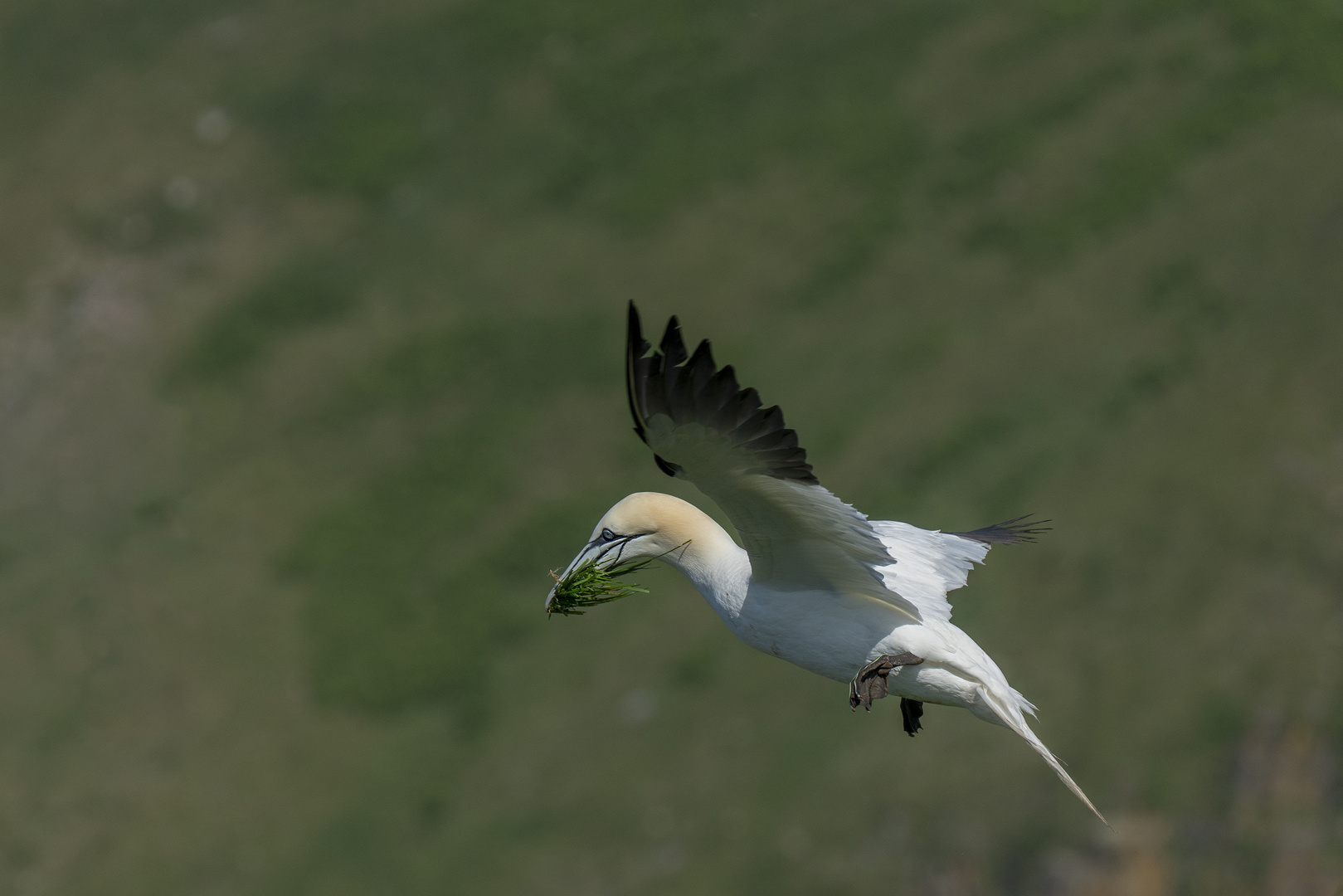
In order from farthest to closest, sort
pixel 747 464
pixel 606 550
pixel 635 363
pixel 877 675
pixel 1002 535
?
pixel 1002 535
pixel 606 550
pixel 877 675
pixel 747 464
pixel 635 363

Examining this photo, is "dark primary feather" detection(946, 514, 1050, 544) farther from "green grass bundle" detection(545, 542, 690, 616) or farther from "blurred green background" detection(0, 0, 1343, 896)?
"blurred green background" detection(0, 0, 1343, 896)

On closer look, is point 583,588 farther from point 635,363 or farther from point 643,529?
point 635,363

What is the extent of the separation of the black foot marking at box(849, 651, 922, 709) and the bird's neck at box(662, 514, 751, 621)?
843 millimetres

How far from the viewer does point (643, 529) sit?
30.4 feet

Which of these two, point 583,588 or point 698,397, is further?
point 583,588

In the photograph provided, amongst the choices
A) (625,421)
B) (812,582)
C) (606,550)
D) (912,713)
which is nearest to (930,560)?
(912,713)

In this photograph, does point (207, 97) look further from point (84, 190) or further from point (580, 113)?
point (580, 113)

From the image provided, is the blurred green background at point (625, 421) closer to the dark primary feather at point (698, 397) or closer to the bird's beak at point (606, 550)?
the bird's beak at point (606, 550)

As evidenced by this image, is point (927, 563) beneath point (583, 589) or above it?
above

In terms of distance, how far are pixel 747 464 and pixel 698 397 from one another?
522 mm

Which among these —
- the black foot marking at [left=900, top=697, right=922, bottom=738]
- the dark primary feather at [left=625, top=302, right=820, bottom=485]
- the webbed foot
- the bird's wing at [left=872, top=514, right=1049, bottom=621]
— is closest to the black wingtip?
the dark primary feather at [left=625, top=302, right=820, bottom=485]

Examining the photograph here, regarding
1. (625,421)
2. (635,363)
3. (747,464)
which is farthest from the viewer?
(625,421)

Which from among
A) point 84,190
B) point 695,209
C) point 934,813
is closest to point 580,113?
point 695,209

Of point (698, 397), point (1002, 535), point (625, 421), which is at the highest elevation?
point (625, 421)
